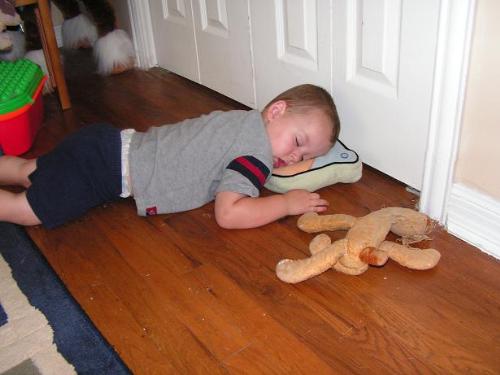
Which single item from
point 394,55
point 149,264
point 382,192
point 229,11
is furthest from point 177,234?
point 229,11

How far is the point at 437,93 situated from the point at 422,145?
0.16 meters

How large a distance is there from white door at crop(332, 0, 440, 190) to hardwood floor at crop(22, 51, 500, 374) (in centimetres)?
10

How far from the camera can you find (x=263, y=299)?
0.99m

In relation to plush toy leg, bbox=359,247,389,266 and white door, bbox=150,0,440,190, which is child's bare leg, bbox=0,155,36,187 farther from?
plush toy leg, bbox=359,247,389,266

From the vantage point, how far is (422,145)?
120cm

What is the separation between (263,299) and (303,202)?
0.99 ft

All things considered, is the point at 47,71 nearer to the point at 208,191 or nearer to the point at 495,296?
the point at 208,191

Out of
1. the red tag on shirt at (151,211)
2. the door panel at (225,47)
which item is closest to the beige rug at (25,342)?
the red tag on shirt at (151,211)

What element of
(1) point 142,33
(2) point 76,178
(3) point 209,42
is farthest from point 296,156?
(1) point 142,33

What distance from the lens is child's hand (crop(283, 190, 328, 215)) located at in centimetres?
122

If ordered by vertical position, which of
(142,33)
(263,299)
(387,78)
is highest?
(387,78)

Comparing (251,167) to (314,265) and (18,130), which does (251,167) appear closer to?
(314,265)

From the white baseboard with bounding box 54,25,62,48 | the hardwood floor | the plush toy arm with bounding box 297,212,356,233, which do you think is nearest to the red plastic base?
the hardwood floor

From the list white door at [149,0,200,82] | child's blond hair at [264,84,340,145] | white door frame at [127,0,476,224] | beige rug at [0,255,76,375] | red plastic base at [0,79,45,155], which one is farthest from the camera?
white door at [149,0,200,82]
